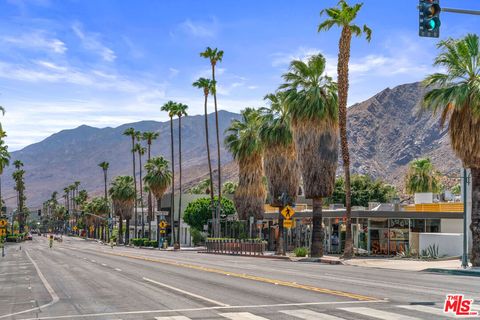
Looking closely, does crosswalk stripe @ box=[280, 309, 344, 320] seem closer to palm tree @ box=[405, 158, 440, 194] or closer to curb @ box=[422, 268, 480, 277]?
curb @ box=[422, 268, 480, 277]

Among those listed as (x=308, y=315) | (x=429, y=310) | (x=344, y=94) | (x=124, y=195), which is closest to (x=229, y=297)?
(x=308, y=315)

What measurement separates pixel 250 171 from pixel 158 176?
4039 centimetres

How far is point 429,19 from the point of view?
15.8 metres

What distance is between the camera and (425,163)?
85375 millimetres

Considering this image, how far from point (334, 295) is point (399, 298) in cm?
188

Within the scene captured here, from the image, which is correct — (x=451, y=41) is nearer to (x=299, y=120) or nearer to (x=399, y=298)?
(x=299, y=120)

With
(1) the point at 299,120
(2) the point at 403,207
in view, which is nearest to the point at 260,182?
(2) the point at 403,207

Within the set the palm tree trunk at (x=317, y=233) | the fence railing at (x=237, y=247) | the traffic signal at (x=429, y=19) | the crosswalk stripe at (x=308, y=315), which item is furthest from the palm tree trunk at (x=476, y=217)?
the fence railing at (x=237, y=247)

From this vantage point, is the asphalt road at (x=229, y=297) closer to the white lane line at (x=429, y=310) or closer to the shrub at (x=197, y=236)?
the white lane line at (x=429, y=310)

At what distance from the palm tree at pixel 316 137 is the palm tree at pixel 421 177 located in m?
41.1

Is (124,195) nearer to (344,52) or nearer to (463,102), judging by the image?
(344,52)

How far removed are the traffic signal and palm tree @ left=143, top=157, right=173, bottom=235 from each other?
89.5m

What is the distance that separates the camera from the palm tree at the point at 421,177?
84875 millimetres

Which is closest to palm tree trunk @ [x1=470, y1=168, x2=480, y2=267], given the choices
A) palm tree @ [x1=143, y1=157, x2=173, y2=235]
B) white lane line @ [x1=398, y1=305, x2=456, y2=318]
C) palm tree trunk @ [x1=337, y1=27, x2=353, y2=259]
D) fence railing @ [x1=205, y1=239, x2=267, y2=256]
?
palm tree trunk @ [x1=337, y1=27, x2=353, y2=259]
